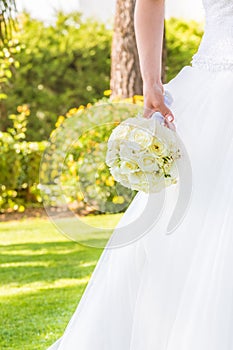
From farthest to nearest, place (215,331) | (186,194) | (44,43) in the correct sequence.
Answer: (44,43) < (186,194) < (215,331)

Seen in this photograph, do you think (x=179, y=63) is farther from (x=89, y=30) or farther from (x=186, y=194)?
(x=186, y=194)

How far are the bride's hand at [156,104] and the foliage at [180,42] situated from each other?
33.6 ft

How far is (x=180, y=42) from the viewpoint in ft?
41.9

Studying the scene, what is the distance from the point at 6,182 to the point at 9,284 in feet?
13.1

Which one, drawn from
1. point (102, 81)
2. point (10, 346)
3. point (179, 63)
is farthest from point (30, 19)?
point (10, 346)

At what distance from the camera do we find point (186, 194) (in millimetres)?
2553

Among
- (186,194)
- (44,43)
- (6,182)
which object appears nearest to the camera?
(186,194)

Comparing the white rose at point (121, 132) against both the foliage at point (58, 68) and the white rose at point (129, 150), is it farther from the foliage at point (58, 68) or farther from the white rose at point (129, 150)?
the foliage at point (58, 68)

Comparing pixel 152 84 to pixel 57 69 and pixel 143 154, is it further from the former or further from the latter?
pixel 57 69

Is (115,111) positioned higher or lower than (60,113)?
higher

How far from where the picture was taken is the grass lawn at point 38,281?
14.3ft

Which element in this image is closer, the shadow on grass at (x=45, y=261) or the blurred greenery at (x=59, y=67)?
the shadow on grass at (x=45, y=261)

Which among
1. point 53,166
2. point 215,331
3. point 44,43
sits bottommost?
point 44,43

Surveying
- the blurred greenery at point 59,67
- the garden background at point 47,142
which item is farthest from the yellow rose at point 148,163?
the blurred greenery at point 59,67
